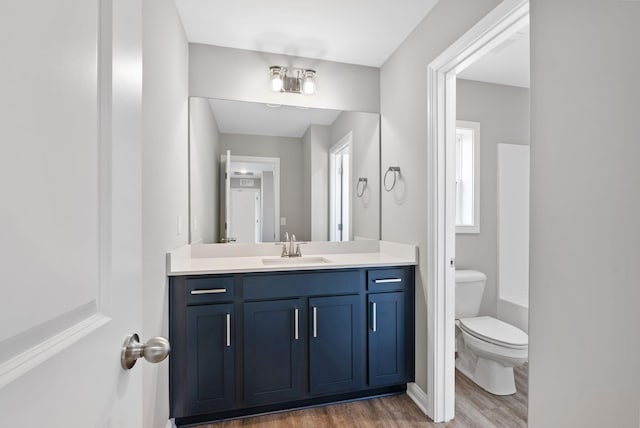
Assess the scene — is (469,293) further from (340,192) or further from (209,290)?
(209,290)

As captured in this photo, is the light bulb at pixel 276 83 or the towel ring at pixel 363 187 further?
the towel ring at pixel 363 187

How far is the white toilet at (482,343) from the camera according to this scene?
6.62ft

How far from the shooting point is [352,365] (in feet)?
6.54

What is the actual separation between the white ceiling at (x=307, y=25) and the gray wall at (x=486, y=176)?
3.14 ft

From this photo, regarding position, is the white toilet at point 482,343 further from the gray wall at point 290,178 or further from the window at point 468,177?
the gray wall at point 290,178

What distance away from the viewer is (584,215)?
40.6 inches

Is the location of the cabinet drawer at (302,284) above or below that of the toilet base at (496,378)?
above

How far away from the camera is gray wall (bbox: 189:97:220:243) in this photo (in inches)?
87.3

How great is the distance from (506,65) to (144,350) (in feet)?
10.0

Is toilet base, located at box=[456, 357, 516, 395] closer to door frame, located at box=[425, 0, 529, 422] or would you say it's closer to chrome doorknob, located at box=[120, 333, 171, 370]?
door frame, located at box=[425, 0, 529, 422]

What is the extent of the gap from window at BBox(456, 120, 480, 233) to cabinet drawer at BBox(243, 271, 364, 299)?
129 centimetres

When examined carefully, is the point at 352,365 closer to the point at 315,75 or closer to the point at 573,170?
the point at 573,170

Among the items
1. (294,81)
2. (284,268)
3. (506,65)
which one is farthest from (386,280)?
(506,65)

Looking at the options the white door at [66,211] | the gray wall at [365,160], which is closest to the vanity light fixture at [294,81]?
the gray wall at [365,160]
